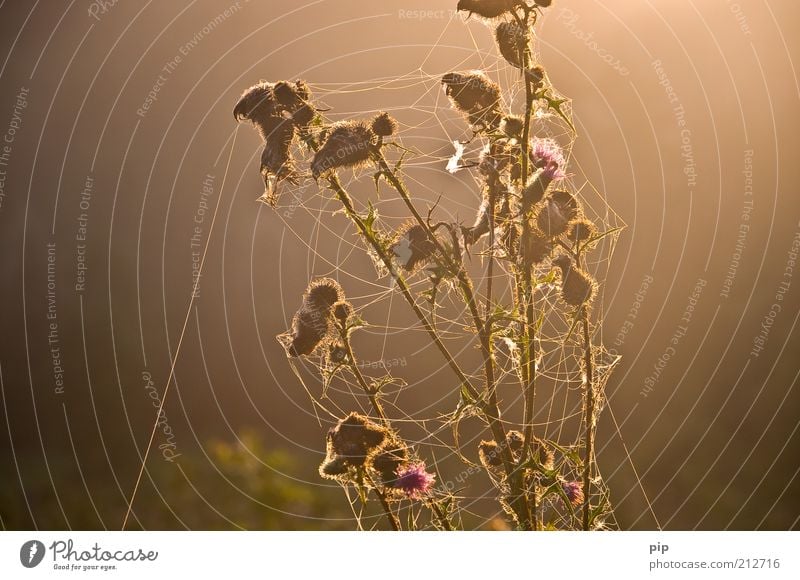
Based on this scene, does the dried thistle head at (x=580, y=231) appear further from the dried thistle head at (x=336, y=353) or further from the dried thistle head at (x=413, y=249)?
the dried thistle head at (x=336, y=353)

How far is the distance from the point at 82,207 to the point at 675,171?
960 millimetres

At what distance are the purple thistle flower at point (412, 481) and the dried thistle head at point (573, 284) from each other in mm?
227

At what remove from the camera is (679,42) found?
1.22m

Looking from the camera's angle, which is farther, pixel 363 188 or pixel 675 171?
pixel 675 171

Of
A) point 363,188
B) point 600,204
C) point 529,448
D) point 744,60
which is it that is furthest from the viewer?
point 744,60

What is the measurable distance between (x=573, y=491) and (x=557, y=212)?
0.31 m

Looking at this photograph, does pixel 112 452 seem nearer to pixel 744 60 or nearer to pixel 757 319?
pixel 757 319

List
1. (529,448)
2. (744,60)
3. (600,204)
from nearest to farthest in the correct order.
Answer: (529,448) → (600,204) → (744,60)
